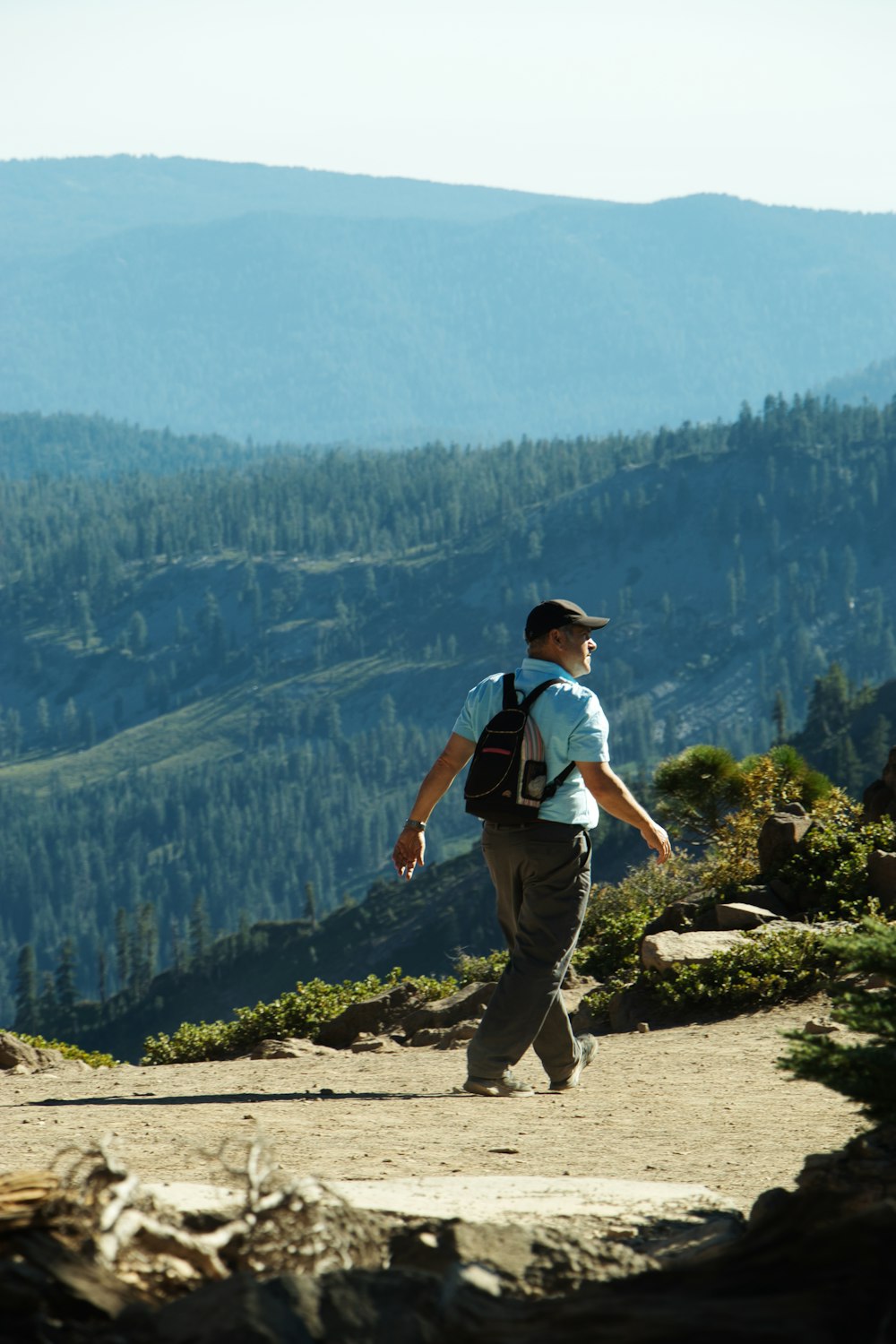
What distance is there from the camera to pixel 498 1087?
7.38 meters

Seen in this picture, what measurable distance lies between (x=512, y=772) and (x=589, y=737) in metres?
0.37

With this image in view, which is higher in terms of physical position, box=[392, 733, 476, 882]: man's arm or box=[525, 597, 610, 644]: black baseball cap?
box=[525, 597, 610, 644]: black baseball cap

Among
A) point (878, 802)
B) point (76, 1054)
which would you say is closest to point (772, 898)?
point (878, 802)

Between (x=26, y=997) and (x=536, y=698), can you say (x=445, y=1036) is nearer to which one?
(x=536, y=698)

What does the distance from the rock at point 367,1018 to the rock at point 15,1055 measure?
1.93 meters

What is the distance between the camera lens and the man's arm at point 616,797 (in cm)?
684

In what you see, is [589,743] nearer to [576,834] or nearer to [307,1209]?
[576,834]

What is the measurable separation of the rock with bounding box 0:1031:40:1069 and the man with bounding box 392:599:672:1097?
4413mm

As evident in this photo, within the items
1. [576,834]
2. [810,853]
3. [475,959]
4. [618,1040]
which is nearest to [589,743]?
[576,834]

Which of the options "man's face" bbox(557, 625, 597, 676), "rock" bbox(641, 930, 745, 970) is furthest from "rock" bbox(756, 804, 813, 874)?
"man's face" bbox(557, 625, 597, 676)

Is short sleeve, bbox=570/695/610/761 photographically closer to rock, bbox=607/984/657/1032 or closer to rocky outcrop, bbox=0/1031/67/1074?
rock, bbox=607/984/657/1032

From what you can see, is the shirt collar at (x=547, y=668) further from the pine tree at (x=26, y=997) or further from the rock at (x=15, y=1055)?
the pine tree at (x=26, y=997)

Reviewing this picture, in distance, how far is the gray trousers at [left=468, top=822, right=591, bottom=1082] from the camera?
7059 millimetres

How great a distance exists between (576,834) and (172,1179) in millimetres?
2621
